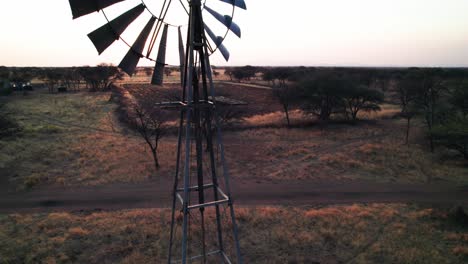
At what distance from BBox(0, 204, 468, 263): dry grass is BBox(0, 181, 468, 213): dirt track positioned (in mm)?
1034

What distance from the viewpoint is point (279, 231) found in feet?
47.4

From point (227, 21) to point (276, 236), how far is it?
401 inches

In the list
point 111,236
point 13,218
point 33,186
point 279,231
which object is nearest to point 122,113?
point 33,186

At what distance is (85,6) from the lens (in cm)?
629

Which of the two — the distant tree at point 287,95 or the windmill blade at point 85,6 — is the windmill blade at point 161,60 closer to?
the windmill blade at point 85,6

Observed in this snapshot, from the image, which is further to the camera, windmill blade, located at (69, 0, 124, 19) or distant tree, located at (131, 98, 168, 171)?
distant tree, located at (131, 98, 168, 171)

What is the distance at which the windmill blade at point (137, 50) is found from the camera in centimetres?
722

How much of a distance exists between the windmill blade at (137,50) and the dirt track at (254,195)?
38.1 feet

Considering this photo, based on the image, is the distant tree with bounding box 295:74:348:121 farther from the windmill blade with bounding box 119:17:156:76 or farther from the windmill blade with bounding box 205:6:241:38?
the windmill blade with bounding box 119:17:156:76

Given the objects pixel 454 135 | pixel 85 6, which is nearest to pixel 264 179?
pixel 454 135

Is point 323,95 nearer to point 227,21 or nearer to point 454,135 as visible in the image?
point 454,135

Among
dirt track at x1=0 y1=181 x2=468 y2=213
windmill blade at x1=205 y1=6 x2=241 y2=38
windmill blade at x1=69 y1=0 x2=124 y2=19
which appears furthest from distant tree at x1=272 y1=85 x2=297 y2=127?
windmill blade at x1=69 y1=0 x2=124 y2=19

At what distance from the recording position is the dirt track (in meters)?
17.5

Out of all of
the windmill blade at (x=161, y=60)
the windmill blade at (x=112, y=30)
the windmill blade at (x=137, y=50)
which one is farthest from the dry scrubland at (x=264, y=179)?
the windmill blade at (x=112, y=30)
